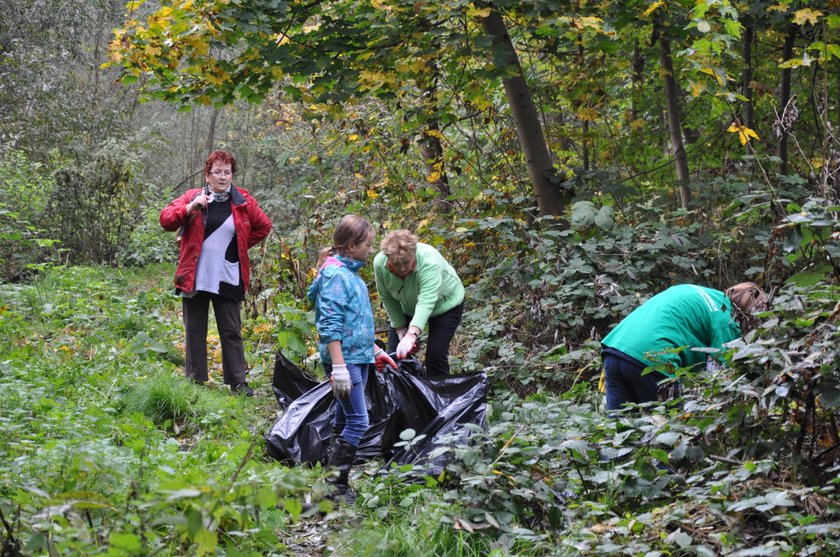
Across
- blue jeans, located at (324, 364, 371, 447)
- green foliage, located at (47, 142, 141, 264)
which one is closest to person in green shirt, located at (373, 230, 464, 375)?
blue jeans, located at (324, 364, 371, 447)

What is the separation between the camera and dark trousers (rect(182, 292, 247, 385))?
6680 millimetres

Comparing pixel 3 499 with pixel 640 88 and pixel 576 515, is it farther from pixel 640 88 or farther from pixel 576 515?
pixel 640 88

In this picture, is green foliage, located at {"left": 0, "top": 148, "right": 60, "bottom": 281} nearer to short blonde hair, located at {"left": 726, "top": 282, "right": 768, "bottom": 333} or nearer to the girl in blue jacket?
the girl in blue jacket

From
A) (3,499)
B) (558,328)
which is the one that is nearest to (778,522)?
(3,499)

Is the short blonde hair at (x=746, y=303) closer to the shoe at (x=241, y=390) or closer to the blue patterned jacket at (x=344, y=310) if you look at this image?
the blue patterned jacket at (x=344, y=310)

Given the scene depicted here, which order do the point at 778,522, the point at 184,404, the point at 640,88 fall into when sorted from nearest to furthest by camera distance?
the point at 778,522 → the point at 184,404 → the point at 640,88

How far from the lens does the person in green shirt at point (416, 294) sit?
5492mm

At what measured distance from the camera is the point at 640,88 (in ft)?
31.9

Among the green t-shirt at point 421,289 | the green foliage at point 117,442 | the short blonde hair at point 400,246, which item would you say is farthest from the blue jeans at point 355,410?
the short blonde hair at point 400,246

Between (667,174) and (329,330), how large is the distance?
729 cm

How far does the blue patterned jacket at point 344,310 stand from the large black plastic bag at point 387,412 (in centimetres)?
64

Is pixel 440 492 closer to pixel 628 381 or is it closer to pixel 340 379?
pixel 340 379

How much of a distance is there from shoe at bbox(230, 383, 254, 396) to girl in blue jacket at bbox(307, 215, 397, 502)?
2.00 m

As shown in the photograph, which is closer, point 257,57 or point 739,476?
point 739,476
